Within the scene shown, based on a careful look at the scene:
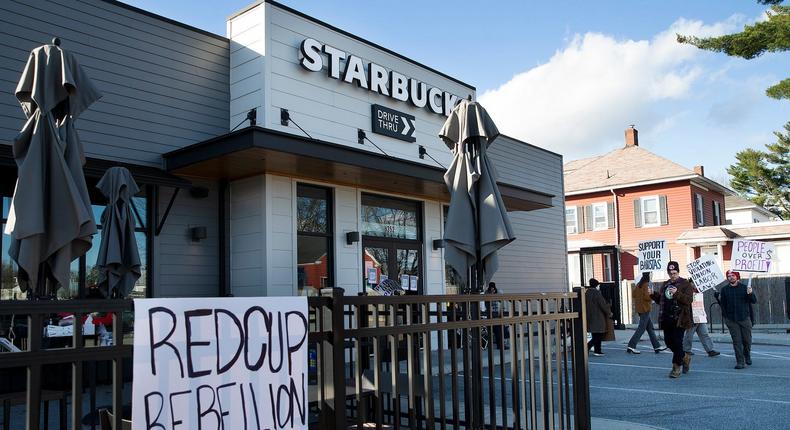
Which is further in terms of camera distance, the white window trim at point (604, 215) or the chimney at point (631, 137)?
the chimney at point (631, 137)

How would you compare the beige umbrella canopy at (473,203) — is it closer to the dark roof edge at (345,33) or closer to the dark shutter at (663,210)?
the dark roof edge at (345,33)

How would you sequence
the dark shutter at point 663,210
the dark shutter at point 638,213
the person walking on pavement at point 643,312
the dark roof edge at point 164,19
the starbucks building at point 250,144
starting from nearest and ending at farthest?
the starbucks building at point 250,144 < the dark roof edge at point 164,19 < the person walking on pavement at point 643,312 < the dark shutter at point 663,210 < the dark shutter at point 638,213

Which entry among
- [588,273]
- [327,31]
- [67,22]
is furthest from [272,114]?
[588,273]

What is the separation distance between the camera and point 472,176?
6.11m

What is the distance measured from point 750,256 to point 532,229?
5.75 metres

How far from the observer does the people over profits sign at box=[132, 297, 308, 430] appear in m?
2.66

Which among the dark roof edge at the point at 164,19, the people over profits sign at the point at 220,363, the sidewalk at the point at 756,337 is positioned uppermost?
the dark roof edge at the point at 164,19

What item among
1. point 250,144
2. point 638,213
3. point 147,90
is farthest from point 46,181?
point 638,213

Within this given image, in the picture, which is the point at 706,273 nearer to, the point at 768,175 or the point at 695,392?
the point at 695,392

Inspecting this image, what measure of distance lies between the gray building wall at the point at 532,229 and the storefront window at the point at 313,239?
21.2 feet

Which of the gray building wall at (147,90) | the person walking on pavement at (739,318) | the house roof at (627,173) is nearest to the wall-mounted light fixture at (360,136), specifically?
the gray building wall at (147,90)

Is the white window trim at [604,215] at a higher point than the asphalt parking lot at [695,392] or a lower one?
higher

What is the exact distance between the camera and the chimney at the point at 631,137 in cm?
3372

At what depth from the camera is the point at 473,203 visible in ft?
20.4
